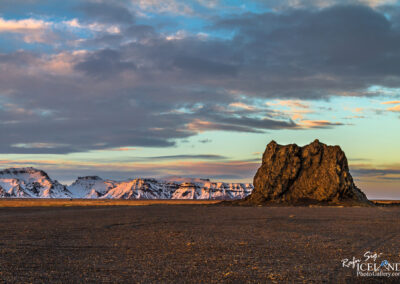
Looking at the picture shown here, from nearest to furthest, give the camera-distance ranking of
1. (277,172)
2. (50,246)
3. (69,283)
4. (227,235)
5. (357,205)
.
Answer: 1. (69,283)
2. (50,246)
3. (227,235)
4. (357,205)
5. (277,172)

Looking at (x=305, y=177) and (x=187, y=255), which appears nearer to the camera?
(x=187, y=255)

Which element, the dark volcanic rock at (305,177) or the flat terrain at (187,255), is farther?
the dark volcanic rock at (305,177)

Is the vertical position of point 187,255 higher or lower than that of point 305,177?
lower

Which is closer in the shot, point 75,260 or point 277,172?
point 75,260

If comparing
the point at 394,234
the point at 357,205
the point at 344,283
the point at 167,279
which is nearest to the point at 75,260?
the point at 167,279

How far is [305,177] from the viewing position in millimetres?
91188

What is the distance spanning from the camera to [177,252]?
20578 millimetres

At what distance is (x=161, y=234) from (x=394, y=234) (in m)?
15.6

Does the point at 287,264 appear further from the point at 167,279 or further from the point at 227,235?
the point at 227,235

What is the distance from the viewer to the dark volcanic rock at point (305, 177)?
8575cm

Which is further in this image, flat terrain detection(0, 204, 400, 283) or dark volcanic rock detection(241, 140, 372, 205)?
dark volcanic rock detection(241, 140, 372, 205)

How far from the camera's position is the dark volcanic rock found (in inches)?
3376

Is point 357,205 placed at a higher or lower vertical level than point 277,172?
lower

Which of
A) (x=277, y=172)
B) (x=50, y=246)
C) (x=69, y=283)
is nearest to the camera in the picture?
(x=69, y=283)
